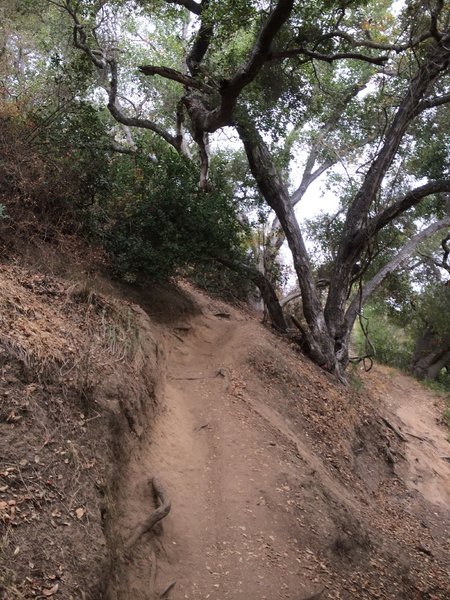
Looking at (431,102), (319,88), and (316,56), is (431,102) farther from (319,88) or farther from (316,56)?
(316,56)

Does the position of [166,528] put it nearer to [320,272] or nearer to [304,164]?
[320,272]

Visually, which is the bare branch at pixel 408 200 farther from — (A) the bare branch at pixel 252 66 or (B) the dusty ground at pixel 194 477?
(A) the bare branch at pixel 252 66

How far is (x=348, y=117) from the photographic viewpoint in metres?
15.3

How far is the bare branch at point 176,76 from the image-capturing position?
381 inches

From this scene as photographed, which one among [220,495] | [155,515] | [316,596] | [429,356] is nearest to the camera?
[155,515]

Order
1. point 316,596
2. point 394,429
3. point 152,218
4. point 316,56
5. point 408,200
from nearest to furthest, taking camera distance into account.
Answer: point 316,596 → point 316,56 → point 152,218 → point 408,200 → point 394,429

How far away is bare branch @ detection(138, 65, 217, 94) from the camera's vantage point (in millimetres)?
9688

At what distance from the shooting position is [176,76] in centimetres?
971

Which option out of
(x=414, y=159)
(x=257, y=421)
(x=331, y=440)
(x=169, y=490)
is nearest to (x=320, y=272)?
(x=414, y=159)

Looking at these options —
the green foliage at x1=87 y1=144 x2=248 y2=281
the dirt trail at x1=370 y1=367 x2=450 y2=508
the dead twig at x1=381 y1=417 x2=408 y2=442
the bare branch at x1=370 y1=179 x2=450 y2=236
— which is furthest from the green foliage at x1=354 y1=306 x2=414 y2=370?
the green foliage at x1=87 y1=144 x2=248 y2=281

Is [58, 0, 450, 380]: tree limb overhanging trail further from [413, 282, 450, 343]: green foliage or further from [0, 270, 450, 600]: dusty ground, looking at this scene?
[413, 282, 450, 343]: green foliage

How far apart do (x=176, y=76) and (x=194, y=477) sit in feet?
23.7

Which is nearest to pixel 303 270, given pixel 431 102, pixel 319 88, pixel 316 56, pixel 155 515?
pixel 319 88

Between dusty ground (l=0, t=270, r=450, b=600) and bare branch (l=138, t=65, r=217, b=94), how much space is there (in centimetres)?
423
